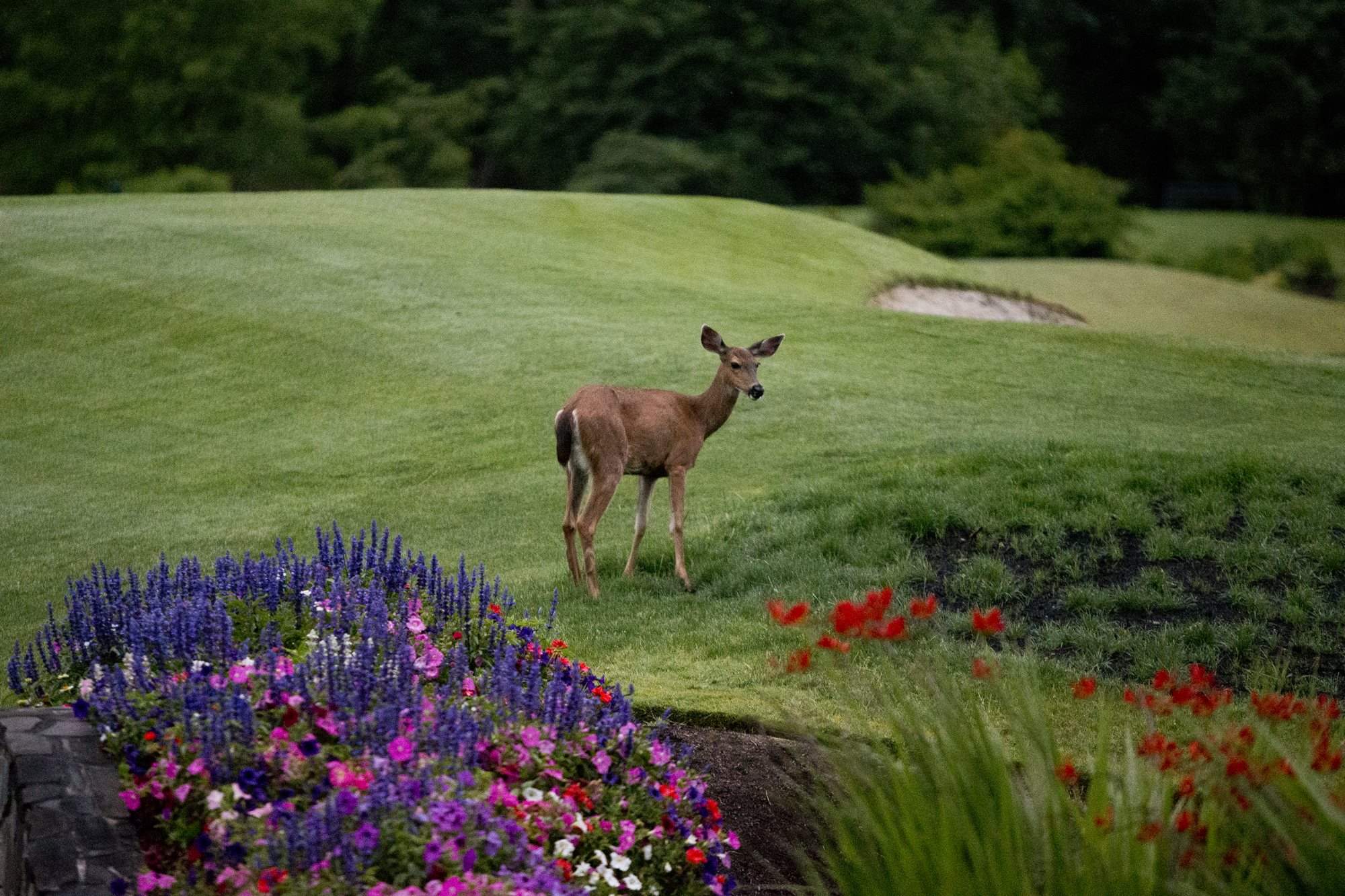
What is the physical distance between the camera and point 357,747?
16.8 feet

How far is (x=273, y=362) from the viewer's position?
17984 millimetres

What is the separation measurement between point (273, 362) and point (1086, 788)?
1313 centimetres

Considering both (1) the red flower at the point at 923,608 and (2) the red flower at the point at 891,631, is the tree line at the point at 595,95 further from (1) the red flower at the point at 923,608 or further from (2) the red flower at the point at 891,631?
(2) the red flower at the point at 891,631

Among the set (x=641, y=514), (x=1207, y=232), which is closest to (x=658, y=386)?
(x=641, y=514)

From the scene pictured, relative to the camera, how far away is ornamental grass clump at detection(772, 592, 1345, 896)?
159 inches

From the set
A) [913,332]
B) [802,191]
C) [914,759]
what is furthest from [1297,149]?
[914,759]

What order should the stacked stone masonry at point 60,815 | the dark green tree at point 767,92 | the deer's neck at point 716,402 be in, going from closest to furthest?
the stacked stone masonry at point 60,815 < the deer's neck at point 716,402 < the dark green tree at point 767,92

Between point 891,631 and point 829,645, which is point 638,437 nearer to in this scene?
point 829,645

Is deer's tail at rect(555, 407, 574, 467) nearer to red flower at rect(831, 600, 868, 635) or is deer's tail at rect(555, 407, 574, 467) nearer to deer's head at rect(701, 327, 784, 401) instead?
deer's head at rect(701, 327, 784, 401)

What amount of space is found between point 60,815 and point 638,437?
5908 mm

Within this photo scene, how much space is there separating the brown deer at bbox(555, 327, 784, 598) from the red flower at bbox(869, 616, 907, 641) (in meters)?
5.57

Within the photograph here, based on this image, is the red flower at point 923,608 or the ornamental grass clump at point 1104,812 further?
the red flower at point 923,608

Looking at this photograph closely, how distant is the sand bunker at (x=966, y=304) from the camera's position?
80.8ft

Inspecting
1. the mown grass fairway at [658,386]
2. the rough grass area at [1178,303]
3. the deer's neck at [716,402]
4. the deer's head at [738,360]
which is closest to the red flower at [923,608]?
the mown grass fairway at [658,386]
